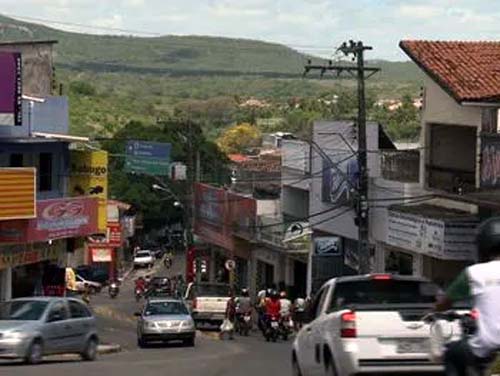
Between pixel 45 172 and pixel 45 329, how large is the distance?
2232 cm

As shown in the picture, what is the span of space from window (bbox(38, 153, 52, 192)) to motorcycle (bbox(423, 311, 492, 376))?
129 ft

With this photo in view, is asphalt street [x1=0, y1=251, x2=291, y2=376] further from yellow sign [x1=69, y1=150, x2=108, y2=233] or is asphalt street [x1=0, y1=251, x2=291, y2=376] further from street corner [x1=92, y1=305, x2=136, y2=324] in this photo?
street corner [x1=92, y1=305, x2=136, y2=324]

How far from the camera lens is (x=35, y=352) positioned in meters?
26.2

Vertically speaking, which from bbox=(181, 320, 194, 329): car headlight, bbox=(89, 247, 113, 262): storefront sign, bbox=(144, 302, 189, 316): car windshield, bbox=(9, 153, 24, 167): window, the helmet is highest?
the helmet

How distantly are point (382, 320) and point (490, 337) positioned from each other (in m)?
6.33

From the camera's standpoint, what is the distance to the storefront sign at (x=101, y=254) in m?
90.0

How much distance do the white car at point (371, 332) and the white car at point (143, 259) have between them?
3463 inches

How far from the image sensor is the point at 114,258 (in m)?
93.8

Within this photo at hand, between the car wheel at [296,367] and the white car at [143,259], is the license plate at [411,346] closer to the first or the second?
the car wheel at [296,367]

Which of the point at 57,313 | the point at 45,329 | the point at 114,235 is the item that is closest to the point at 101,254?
the point at 114,235

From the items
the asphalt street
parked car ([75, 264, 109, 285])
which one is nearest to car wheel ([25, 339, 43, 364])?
the asphalt street

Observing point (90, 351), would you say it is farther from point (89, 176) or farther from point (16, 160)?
point (89, 176)

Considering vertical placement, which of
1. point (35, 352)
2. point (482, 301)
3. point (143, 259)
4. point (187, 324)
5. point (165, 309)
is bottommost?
point (143, 259)

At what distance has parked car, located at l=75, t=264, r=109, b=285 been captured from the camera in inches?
3482
